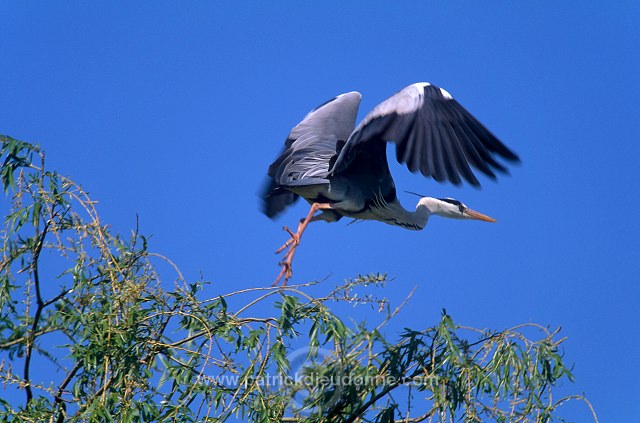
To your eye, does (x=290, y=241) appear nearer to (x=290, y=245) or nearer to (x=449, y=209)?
(x=290, y=245)

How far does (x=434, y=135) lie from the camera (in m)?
5.05

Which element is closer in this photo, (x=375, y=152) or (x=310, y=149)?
(x=375, y=152)

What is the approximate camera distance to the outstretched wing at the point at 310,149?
620cm

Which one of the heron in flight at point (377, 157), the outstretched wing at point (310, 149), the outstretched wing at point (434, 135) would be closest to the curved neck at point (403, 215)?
the heron in flight at point (377, 157)

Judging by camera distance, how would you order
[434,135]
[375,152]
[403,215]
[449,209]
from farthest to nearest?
1. [449,209]
2. [403,215]
3. [375,152]
4. [434,135]

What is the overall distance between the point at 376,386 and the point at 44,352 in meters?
1.43

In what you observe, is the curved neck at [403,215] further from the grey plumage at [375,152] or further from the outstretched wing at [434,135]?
the outstretched wing at [434,135]

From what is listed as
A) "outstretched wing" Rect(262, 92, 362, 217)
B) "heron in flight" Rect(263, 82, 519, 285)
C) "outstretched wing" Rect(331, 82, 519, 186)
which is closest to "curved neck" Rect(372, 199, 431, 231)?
"heron in flight" Rect(263, 82, 519, 285)

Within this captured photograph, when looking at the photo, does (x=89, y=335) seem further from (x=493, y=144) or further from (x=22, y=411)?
(x=493, y=144)

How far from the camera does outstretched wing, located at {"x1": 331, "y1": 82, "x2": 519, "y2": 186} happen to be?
494 centimetres

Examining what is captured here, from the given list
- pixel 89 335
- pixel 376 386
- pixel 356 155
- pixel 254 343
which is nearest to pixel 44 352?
pixel 89 335

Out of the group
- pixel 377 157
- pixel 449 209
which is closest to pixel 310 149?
pixel 377 157

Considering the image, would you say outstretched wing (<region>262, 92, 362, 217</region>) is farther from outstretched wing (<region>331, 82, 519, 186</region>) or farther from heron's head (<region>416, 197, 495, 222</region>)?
outstretched wing (<region>331, 82, 519, 186</region>)

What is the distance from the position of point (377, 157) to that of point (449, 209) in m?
1.08
